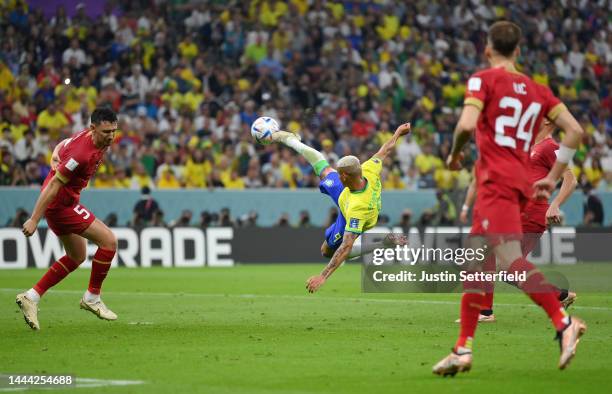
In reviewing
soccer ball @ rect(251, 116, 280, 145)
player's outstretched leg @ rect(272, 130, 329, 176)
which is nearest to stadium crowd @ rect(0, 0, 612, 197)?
soccer ball @ rect(251, 116, 280, 145)

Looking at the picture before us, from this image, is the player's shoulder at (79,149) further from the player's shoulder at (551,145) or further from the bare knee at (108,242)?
the player's shoulder at (551,145)

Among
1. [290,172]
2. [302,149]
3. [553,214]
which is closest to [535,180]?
[553,214]

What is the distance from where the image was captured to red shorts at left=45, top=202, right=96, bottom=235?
40.3ft

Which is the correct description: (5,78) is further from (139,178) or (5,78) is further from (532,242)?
(532,242)

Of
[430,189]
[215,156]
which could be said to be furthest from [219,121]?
[430,189]

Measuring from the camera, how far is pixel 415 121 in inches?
1243

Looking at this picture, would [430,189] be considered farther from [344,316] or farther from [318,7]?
→ [344,316]

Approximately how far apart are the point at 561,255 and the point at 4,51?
15.2 metres

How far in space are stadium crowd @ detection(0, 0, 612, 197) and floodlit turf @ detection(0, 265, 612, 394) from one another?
9405 mm

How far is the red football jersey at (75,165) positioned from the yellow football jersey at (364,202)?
11.5 ft

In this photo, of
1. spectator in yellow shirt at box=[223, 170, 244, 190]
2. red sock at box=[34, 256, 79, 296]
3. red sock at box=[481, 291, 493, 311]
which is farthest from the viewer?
spectator in yellow shirt at box=[223, 170, 244, 190]

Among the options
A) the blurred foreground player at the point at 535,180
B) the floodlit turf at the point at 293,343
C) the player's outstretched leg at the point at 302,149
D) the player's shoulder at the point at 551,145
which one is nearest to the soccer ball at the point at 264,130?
the player's outstretched leg at the point at 302,149

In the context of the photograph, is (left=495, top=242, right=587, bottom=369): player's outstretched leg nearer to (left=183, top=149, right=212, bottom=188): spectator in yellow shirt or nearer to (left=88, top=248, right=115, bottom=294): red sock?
(left=88, top=248, right=115, bottom=294): red sock

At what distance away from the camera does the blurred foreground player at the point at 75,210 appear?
11.7 meters
